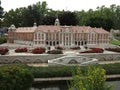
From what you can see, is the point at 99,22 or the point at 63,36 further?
the point at 99,22

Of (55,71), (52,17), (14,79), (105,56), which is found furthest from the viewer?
(52,17)

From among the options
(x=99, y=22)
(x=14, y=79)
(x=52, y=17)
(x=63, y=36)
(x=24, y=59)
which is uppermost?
(x=52, y=17)

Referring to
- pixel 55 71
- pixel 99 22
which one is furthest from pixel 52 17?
pixel 55 71

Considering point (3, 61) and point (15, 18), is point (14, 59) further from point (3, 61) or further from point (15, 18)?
point (15, 18)

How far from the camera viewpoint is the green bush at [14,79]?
1717 cm

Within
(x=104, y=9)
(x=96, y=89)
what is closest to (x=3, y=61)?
(x=96, y=89)

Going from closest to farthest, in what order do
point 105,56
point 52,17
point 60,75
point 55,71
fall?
1. point 60,75
2. point 55,71
3. point 105,56
4. point 52,17

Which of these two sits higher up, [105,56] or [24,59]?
[24,59]

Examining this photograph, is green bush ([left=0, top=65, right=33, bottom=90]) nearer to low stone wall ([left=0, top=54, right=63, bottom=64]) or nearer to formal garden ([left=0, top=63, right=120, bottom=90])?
formal garden ([left=0, top=63, right=120, bottom=90])

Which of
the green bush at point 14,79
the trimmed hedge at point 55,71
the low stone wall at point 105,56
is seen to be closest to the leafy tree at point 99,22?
the low stone wall at point 105,56

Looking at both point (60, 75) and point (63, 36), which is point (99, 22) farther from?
point (60, 75)

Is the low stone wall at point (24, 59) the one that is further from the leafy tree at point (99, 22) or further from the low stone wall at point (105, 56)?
the leafy tree at point (99, 22)

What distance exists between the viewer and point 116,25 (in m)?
91.5

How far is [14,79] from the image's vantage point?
17.6m
